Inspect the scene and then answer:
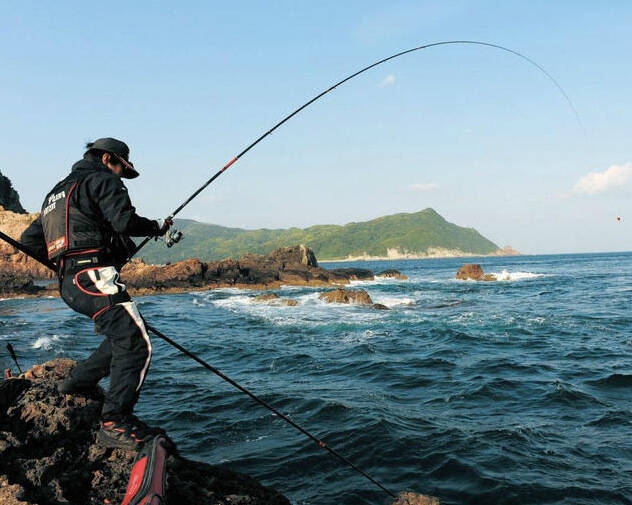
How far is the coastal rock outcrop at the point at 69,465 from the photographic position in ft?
10.6

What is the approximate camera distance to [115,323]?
11.0ft

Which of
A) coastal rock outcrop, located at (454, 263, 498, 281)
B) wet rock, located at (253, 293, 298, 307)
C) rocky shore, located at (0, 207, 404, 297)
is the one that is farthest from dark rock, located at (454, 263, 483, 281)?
wet rock, located at (253, 293, 298, 307)

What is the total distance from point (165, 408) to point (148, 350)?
206 inches

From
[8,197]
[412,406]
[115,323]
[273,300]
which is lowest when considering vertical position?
[273,300]

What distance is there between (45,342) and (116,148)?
1422cm

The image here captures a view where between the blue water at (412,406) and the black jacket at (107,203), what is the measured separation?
12.1ft

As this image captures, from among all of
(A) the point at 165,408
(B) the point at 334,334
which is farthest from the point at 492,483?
(B) the point at 334,334

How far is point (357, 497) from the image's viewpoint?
490cm

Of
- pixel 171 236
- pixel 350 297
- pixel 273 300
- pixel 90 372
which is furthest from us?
pixel 273 300

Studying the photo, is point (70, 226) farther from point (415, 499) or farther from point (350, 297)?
point (350, 297)

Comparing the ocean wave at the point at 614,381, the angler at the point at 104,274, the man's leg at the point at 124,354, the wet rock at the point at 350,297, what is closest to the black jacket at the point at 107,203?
the angler at the point at 104,274

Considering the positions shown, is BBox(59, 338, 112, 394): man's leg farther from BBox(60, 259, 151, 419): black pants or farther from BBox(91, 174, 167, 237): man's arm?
BBox(91, 174, 167, 237): man's arm

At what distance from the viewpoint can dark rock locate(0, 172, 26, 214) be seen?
75.1m

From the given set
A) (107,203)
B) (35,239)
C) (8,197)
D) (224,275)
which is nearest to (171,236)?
(107,203)
